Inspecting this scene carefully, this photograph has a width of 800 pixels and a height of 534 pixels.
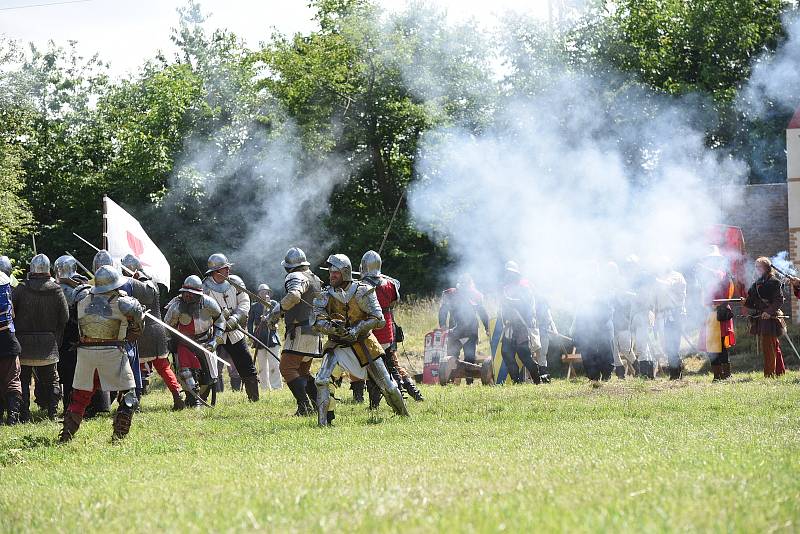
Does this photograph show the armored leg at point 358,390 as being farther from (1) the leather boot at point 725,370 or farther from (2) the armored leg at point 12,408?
(1) the leather boot at point 725,370

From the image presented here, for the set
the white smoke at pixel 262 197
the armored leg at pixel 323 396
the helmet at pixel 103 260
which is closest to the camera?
the armored leg at pixel 323 396

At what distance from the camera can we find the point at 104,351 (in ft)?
33.4

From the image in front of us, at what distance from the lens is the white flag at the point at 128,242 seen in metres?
14.2

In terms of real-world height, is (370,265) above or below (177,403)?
above

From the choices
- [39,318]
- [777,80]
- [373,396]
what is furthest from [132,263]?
[777,80]

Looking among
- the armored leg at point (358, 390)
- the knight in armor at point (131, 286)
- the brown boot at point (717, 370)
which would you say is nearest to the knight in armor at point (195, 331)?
the knight in armor at point (131, 286)

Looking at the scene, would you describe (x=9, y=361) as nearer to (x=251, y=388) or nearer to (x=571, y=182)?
(x=251, y=388)

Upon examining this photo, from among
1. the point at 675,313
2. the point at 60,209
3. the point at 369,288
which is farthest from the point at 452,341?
the point at 60,209

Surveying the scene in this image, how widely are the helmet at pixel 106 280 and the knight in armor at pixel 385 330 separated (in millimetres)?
3034

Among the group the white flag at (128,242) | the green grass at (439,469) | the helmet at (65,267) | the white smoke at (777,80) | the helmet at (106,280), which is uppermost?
the white smoke at (777,80)

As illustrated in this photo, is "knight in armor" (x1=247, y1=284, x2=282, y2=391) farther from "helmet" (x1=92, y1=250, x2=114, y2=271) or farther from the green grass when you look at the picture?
"helmet" (x1=92, y1=250, x2=114, y2=271)

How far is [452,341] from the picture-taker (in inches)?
686

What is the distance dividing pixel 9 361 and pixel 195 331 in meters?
2.48

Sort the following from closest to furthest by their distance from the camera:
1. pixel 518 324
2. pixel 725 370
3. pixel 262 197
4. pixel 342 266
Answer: pixel 342 266
pixel 725 370
pixel 518 324
pixel 262 197
